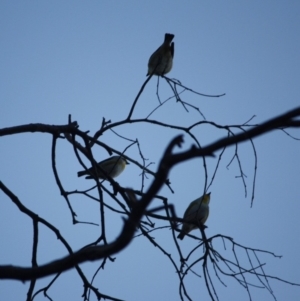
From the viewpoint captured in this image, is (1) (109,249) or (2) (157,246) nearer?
(1) (109,249)

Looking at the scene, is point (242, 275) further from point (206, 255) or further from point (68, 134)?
point (68, 134)

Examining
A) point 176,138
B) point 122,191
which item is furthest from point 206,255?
point 176,138

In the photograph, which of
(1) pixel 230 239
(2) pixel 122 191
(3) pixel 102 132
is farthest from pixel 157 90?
(1) pixel 230 239

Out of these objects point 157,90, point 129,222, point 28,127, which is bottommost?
point 129,222

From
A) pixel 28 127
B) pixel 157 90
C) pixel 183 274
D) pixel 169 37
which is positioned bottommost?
pixel 183 274

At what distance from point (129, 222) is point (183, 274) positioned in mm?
1578

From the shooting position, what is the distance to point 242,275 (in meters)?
2.44

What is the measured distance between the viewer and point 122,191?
8.14ft

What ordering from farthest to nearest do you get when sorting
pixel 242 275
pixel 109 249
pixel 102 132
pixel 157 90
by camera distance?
pixel 157 90
pixel 102 132
pixel 242 275
pixel 109 249

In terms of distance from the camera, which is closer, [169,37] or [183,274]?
[183,274]

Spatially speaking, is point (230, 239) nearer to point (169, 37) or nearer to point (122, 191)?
point (122, 191)

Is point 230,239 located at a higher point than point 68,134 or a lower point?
lower

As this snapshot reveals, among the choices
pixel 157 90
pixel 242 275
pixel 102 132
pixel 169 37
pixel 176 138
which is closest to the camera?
pixel 176 138

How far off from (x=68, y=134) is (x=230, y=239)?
4.17 feet
